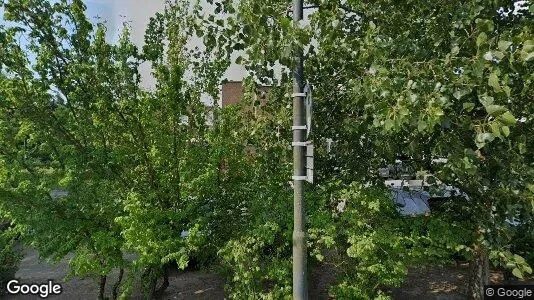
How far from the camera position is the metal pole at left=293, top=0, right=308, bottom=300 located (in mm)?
4047

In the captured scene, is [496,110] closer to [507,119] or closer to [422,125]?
[507,119]

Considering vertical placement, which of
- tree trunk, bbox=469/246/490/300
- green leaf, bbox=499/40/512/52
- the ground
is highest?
green leaf, bbox=499/40/512/52

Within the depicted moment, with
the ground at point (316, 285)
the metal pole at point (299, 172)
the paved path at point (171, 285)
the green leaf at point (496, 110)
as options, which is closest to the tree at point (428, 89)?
the green leaf at point (496, 110)

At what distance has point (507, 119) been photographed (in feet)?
8.74

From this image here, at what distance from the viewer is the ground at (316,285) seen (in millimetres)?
6625

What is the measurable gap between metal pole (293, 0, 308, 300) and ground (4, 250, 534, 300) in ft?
7.22

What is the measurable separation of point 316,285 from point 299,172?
3.30m

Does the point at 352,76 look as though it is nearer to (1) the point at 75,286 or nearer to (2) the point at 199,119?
(2) the point at 199,119

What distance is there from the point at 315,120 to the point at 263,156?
2.71 ft

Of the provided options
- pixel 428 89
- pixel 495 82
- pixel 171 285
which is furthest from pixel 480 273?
pixel 171 285

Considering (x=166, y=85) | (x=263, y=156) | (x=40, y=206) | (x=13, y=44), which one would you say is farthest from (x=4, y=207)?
(x=263, y=156)

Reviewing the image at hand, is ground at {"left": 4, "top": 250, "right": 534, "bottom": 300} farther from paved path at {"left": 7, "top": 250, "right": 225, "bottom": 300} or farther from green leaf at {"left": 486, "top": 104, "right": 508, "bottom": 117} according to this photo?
green leaf at {"left": 486, "top": 104, "right": 508, "bottom": 117}

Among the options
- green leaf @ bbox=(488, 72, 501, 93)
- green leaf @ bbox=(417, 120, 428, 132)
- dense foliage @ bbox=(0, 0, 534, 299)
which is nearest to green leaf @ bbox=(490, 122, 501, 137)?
green leaf @ bbox=(488, 72, 501, 93)

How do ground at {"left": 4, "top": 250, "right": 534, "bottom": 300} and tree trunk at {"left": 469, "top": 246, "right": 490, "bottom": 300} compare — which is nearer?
tree trunk at {"left": 469, "top": 246, "right": 490, "bottom": 300}
